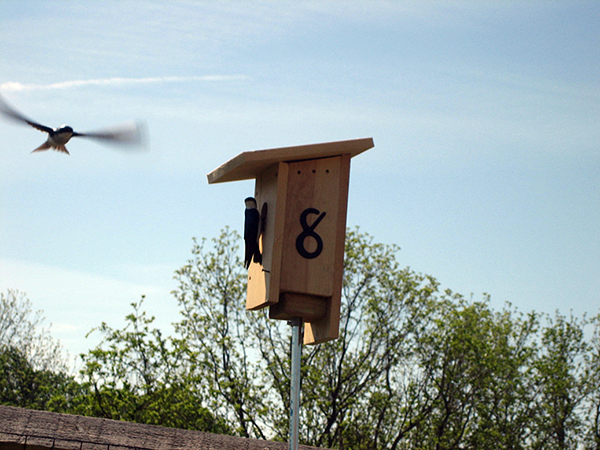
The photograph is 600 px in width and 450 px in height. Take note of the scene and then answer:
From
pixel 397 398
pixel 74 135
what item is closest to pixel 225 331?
pixel 397 398

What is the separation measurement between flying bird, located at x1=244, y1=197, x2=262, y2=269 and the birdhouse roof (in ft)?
0.84

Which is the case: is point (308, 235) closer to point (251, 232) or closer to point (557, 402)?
point (251, 232)

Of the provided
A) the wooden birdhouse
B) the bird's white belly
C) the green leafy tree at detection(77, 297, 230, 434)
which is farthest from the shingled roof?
the green leafy tree at detection(77, 297, 230, 434)

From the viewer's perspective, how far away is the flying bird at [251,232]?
4.10 meters

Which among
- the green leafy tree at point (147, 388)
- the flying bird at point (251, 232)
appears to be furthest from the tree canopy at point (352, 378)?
the flying bird at point (251, 232)

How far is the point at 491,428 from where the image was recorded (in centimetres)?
1470

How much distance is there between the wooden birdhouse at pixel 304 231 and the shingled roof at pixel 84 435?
92cm

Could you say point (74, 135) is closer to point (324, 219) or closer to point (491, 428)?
point (324, 219)

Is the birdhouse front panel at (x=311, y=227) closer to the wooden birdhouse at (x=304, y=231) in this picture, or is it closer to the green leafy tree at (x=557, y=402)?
the wooden birdhouse at (x=304, y=231)

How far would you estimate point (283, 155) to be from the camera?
408 centimetres

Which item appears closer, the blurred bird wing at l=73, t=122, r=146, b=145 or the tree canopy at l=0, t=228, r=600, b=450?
the blurred bird wing at l=73, t=122, r=146, b=145

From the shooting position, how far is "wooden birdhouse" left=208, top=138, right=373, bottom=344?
3.93 m

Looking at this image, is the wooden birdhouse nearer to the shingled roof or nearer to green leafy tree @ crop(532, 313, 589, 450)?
the shingled roof

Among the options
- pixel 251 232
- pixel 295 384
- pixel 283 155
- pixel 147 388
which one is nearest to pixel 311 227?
pixel 251 232
